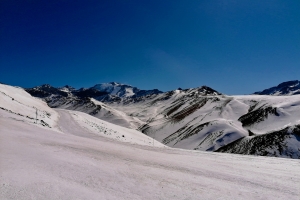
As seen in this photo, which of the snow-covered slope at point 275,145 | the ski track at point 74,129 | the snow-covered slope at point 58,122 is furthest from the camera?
the snow-covered slope at point 275,145

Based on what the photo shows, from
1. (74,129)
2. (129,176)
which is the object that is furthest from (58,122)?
(129,176)

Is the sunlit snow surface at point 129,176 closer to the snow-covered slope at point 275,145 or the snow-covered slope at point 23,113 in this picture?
the snow-covered slope at point 23,113

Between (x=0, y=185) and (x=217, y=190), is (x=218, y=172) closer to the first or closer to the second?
(x=217, y=190)

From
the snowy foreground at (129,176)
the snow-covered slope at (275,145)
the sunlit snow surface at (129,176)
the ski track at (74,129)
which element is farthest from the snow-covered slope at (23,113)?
the snow-covered slope at (275,145)

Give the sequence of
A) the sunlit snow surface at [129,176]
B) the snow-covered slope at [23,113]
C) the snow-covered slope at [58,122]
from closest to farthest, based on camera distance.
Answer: the sunlit snow surface at [129,176], the snow-covered slope at [23,113], the snow-covered slope at [58,122]

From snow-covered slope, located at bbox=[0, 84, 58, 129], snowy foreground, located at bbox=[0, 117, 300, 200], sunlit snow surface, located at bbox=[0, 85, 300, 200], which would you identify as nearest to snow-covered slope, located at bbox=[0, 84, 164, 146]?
snow-covered slope, located at bbox=[0, 84, 58, 129]

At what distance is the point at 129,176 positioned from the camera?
497 inches

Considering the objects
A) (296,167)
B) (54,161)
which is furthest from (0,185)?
(296,167)

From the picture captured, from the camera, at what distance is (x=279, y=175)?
543 inches

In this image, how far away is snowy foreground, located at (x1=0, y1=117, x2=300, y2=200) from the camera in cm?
1009

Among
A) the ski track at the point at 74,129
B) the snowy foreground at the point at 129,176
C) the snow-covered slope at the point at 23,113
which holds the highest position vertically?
the snow-covered slope at the point at 23,113

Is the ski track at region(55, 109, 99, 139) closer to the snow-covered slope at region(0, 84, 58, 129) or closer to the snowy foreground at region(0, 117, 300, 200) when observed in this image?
the snow-covered slope at region(0, 84, 58, 129)

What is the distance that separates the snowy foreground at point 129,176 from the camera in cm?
1009

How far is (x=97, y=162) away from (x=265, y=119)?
85.3 m
